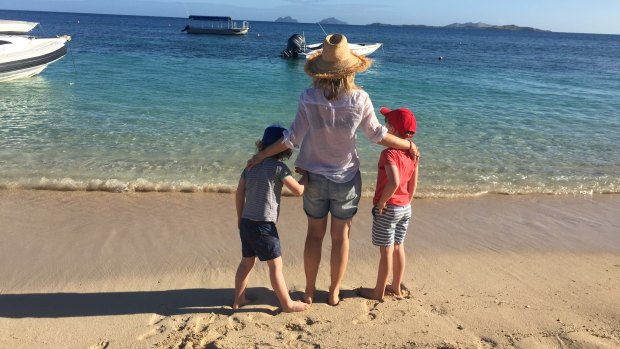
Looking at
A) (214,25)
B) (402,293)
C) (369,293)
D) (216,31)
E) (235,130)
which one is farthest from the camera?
(214,25)

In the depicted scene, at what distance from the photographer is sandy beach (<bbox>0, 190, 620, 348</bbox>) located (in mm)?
3201

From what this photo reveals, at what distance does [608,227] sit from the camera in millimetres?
5695

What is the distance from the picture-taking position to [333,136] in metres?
3.07

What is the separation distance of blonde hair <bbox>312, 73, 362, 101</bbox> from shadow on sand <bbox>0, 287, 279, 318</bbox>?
1577 millimetres

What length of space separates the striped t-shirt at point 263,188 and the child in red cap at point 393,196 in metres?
0.66

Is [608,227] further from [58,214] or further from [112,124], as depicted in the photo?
[112,124]

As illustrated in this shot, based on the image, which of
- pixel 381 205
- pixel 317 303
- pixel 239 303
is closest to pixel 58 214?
pixel 239 303

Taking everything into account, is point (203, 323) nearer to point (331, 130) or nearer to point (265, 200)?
point (265, 200)

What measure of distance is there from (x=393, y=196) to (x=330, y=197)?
466 mm

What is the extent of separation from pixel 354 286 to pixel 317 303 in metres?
0.47

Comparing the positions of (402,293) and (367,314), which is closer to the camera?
(367,314)

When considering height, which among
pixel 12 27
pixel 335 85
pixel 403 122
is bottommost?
pixel 12 27

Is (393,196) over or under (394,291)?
over

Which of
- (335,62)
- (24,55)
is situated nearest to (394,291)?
(335,62)
